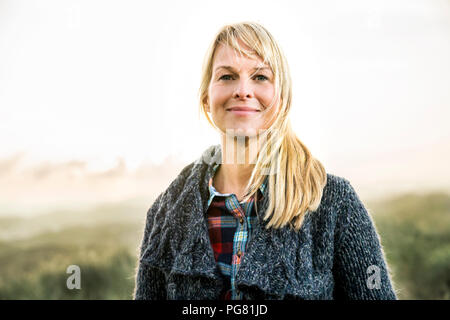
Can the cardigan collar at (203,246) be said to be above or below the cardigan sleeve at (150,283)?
above

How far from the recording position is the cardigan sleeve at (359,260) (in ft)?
3.92

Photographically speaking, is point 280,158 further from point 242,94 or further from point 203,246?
point 203,246

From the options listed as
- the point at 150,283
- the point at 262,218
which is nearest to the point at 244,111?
the point at 262,218

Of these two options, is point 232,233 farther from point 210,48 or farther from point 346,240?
point 210,48

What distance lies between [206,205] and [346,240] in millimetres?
446

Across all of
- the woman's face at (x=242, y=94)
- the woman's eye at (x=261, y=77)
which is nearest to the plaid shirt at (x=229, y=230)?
the woman's face at (x=242, y=94)

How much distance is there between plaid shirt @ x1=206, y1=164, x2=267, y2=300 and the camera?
1229 mm

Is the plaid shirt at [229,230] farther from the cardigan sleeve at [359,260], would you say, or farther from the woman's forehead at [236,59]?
the woman's forehead at [236,59]

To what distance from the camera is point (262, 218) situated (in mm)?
1244

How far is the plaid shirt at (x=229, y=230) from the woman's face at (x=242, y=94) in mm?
205

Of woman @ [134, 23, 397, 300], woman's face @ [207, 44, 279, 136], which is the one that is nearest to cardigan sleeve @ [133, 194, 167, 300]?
woman @ [134, 23, 397, 300]
